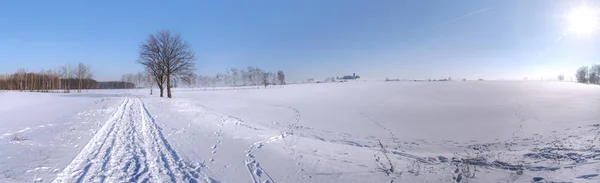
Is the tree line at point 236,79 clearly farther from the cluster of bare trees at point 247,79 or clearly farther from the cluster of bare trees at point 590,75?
the cluster of bare trees at point 590,75

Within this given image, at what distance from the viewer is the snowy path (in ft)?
19.4

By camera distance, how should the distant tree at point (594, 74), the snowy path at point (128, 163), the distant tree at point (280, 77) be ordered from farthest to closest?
the distant tree at point (280, 77)
the distant tree at point (594, 74)
the snowy path at point (128, 163)

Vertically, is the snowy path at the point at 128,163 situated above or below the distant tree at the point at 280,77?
below

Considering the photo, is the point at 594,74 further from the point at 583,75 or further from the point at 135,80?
the point at 135,80

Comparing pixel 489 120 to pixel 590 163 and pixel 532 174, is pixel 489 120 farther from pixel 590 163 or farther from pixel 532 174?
pixel 532 174

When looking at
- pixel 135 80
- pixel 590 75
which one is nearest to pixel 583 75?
pixel 590 75

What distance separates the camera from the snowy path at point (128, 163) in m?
5.92

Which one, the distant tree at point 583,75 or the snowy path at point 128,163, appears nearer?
the snowy path at point 128,163

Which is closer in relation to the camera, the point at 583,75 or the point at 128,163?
the point at 128,163

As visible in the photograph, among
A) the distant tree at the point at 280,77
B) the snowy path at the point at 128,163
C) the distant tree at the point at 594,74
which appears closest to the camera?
the snowy path at the point at 128,163

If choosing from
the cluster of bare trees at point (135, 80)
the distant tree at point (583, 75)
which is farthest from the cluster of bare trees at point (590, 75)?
the cluster of bare trees at point (135, 80)

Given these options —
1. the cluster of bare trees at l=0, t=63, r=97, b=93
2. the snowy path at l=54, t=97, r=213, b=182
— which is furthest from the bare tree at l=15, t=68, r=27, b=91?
the snowy path at l=54, t=97, r=213, b=182

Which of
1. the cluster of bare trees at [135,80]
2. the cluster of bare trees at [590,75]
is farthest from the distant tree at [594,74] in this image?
the cluster of bare trees at [135,80]

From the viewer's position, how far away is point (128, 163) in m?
6.95
